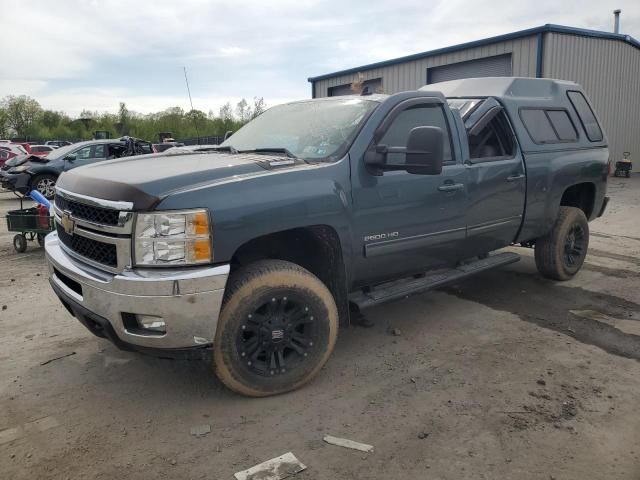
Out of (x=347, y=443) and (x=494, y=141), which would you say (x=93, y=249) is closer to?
(x=347, y=443)

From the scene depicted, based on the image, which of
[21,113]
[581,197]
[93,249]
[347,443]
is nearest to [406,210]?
[347,443]

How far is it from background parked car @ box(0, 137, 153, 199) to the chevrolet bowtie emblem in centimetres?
1003

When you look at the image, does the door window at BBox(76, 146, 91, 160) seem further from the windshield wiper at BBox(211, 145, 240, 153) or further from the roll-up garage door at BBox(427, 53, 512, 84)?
the roll-up garage door at BBox(427, 53, 512, 84)

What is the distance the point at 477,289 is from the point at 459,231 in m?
1.53

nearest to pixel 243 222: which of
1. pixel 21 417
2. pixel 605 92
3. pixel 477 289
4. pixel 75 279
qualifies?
pixel 75 279

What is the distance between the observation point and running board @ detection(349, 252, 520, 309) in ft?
12.6

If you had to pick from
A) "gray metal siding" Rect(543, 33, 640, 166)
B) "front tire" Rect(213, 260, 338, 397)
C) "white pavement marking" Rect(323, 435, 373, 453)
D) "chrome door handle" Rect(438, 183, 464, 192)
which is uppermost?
"gray metal siding" Rect(543, 33, 640, 166)

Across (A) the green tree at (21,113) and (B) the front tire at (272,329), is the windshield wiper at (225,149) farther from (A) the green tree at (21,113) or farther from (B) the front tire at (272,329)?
(A) the green tree at (21,113)

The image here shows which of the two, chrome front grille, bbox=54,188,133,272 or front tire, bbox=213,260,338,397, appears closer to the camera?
chrome front grille, bbox=54,188,133,272

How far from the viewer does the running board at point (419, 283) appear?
384 centimetres

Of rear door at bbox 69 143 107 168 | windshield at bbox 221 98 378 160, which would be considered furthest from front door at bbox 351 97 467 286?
rear door at bbox 69 143 107 168

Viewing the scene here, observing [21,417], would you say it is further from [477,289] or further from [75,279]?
[477,289]

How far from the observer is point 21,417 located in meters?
3.12

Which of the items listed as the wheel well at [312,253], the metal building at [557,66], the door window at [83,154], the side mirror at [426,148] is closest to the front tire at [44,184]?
the door window at [83,154]
